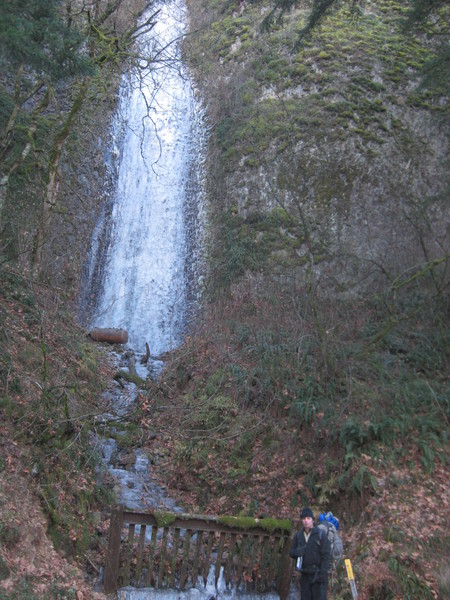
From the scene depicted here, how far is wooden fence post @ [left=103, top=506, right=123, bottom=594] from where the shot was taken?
6.62 metres

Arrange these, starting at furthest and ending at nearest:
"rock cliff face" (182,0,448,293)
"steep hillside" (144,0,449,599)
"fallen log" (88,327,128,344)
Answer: "fallen log" (88,327,128,344) < "rock cliff face" (182,0,448,293) < "steep hillside" (144,0,449,599)

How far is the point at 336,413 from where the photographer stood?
963 centimetres

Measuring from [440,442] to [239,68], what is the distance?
1696cm

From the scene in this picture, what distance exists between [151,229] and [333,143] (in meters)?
6.59

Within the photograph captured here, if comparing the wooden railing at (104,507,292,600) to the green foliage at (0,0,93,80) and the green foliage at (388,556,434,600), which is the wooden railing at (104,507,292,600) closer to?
the green foliage at (388,556,434,600)

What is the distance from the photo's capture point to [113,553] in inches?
265

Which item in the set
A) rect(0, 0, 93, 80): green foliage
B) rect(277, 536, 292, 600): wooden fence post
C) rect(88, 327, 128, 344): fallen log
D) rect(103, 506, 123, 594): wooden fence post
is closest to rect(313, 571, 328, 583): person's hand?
rect(277, 536, 292, 600): wooden fence post

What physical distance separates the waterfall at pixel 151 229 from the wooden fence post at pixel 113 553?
9816mm

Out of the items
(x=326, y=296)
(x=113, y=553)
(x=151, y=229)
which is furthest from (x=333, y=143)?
(x=113, y=553)

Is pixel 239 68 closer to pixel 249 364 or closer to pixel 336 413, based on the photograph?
pixel 249 364

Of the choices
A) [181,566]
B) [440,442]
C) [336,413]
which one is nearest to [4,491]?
[181,566]

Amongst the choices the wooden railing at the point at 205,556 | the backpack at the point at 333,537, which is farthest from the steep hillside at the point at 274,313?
the backpack at the point at 333,537

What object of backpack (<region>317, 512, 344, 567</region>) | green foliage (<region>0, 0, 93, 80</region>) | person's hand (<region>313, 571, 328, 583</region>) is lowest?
person's hand (<region>313, 571, 328, 583</region>)

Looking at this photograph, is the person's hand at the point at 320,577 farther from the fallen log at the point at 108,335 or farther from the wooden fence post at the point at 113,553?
the fallen log at the point at 108,335
